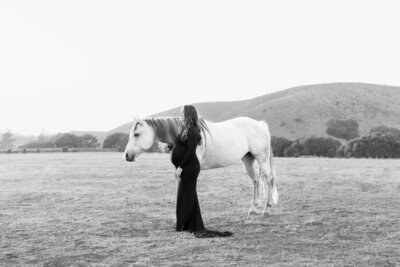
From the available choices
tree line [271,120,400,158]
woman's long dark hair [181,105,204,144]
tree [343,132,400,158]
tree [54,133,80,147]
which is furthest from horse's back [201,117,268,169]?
tree [54,133,80,147]

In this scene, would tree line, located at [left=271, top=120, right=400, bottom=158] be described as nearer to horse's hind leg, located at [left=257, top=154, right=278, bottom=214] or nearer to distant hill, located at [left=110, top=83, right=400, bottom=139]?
distant hill, located at [left=110, top=83, right=400, bottom=139]

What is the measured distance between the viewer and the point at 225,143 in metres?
9.99

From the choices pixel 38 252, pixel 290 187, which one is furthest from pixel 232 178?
pixel 38 252

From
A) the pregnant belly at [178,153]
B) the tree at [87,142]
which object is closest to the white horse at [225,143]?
the pregnant belly at [178,153]

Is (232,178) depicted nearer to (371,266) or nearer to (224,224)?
(224,224)

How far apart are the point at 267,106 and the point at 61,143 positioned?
170 ft

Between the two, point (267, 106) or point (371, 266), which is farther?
point (267, 106)

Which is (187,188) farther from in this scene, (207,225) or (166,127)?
(166,127)

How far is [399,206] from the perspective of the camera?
11.7 m

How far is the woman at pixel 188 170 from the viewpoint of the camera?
847 cm

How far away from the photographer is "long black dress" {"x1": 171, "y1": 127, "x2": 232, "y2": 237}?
27.9 ft

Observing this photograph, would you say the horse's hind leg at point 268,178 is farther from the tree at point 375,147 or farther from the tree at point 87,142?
the tree at point 87,142

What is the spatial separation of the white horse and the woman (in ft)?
1.72

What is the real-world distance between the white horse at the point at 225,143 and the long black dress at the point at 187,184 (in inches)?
20.0
